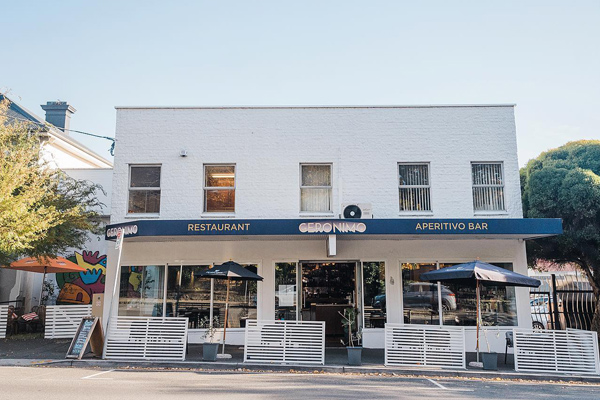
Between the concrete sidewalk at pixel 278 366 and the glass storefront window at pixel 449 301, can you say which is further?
the glass storefront window at pixel 449 301

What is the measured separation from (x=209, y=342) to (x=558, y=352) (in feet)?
27.5

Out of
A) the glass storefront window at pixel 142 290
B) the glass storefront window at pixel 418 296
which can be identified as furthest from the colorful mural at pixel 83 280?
the glass storefront window at pixel 418 296

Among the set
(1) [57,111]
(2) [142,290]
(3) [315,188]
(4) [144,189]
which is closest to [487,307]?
(3) [315,188]

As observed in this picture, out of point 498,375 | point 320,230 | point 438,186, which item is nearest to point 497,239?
point 438,186

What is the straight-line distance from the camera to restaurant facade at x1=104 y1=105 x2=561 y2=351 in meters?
14.1

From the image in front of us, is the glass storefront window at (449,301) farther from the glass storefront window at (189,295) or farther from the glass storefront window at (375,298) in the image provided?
the glass storefront window at (189,295)

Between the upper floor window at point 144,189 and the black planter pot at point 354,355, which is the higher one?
the upper floor window at point 144,189

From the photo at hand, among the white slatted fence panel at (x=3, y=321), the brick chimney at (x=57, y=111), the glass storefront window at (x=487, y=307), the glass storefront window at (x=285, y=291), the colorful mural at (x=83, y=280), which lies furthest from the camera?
the brick chimney at (x=57, y=111)

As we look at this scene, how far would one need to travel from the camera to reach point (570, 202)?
15.2m

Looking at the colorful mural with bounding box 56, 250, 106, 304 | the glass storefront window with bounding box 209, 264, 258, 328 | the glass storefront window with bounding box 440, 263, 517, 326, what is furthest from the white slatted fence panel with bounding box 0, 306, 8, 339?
the glass storefront window with bounding box 440, 263, 517, 326

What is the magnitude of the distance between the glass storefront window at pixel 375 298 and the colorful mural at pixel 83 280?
1351 cm

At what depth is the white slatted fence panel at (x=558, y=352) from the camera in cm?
1102

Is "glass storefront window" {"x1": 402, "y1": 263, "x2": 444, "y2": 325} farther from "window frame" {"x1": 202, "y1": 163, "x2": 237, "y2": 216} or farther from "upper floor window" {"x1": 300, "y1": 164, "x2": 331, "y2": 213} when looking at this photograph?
"window frame" {"x1": 202, "y1": 163, "x2": 237, "y2": 216}

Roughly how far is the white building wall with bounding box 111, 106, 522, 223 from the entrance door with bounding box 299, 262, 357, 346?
1992 mm
